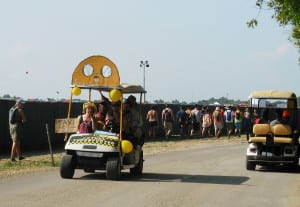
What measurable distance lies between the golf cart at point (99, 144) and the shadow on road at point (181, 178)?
0.37m

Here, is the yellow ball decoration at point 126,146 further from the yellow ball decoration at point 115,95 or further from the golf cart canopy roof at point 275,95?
the golf cart canopy roof at point 275,95

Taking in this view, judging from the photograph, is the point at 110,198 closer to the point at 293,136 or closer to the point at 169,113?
the point at 293,136

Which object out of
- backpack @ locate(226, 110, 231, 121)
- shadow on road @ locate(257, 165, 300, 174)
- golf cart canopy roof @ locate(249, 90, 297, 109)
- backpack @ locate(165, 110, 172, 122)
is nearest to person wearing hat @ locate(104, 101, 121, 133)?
shadow on road @ locate(257, 165, 300, 174)

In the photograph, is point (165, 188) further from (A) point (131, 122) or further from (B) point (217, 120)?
(B) point (217, 120)

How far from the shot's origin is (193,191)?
13.2 meters

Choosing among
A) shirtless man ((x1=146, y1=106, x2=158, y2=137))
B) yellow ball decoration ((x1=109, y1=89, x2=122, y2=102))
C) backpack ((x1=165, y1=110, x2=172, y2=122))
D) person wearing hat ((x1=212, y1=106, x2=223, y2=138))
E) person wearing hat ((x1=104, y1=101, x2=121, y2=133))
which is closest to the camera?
yellow ball decoration ((x1=109, y1=89, x2=122, y2=102))

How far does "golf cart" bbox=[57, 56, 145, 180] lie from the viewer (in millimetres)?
14633

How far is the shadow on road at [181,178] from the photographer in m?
15.1

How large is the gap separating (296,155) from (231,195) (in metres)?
6.18

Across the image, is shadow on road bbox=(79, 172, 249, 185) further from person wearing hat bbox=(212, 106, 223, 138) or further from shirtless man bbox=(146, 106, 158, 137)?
person wearing hat bbox=(212, 106, 223, 138)

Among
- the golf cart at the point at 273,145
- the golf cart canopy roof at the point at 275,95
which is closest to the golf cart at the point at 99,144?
the golf cart at the point at 273,145

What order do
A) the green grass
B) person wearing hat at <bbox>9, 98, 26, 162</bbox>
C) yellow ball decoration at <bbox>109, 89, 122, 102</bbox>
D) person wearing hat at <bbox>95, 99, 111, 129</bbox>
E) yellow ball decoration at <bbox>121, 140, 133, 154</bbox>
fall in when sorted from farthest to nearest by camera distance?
person wearing hat at <bbox>9, 98, 26, 162</bbox> < the green grass < person wearing hat at <bbox>95, 99, 111, 129</bbox> < yellow ball decoration at <bbox>109, 89, 122, 102</bbox> < yellow ball decoration at <bbox>121, 140, 133, 154</bbox>

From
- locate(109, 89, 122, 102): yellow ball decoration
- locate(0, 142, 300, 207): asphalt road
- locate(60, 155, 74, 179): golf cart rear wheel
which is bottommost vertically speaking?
locate(0, 142, 300, 207): asphalt road

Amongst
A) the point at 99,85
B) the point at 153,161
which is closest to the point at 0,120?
the point at 153,161
